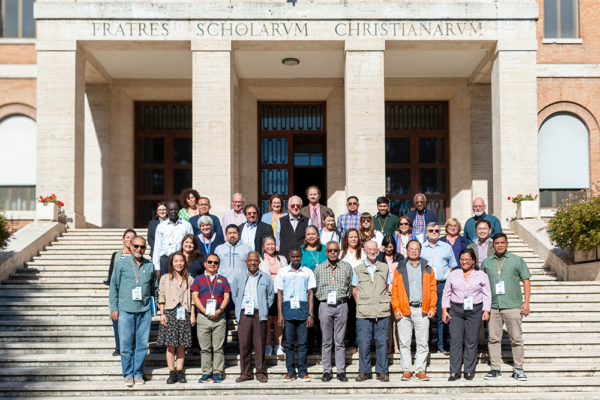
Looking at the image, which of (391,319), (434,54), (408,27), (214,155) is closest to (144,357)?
(391,319)

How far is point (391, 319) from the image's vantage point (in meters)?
9.22

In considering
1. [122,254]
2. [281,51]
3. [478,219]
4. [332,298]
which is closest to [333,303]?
[332,298]

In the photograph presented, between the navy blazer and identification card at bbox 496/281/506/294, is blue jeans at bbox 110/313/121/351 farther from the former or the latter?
identification card at bbox 496/281/506/294

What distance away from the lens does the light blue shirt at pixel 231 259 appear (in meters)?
9.18

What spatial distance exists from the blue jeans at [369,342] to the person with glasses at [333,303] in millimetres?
238

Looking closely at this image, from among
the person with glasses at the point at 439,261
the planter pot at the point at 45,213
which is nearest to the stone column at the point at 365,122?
the person with glasses at the point at 439,261

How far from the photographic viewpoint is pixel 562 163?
19.5 m

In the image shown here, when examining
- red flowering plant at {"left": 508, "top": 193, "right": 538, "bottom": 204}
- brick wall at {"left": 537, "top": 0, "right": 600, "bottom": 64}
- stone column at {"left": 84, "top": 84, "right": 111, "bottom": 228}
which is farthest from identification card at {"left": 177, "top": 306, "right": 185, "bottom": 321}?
brick wall at {"left": 537, "top": 0, "right": 600, "bottom": 64}

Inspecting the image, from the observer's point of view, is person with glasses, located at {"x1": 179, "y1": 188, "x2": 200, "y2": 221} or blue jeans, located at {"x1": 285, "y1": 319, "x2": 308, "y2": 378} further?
person with glasses, located at {"x1": 179, "y1": 188, "x2": 200, "y2": 221}

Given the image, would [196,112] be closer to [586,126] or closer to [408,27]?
[408,27]

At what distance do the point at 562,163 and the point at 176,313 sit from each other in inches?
593

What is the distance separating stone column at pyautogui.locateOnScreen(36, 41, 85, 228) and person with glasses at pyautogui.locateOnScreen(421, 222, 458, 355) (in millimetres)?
9884

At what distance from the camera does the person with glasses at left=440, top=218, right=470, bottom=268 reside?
975 centimetres

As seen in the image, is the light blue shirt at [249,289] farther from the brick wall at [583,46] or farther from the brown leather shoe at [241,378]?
the brick wall at [583,46]
